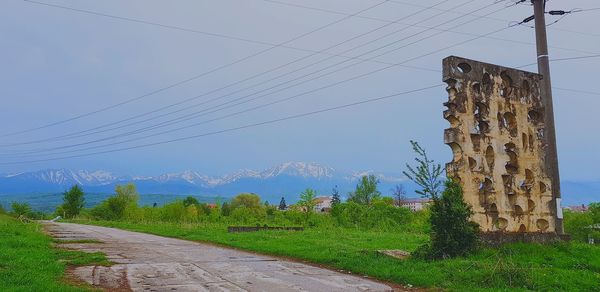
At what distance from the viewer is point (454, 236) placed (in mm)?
11875

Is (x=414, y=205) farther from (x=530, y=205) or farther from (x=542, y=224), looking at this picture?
(x=530, y=205)

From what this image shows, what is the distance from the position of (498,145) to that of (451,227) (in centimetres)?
304

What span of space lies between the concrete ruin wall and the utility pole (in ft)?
0.67

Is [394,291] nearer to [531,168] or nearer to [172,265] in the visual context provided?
[172,265]

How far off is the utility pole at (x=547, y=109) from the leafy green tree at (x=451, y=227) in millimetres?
3734

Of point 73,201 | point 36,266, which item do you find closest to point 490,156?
point 36,266

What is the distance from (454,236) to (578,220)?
37.3 meters

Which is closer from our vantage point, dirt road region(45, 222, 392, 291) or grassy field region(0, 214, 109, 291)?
grassy field region(0, 214, 109, 291)

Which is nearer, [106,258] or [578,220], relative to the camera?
[106,258]

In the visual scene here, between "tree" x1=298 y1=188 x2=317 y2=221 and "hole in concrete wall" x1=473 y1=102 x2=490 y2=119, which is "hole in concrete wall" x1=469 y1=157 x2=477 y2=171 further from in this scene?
"tree" x1=298 y1=188 x2=317 y2=221

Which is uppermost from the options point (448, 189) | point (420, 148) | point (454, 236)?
point (420, 148)

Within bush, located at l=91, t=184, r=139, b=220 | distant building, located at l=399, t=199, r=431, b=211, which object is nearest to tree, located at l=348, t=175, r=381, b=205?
distant building, located at l=399, t=199, r=431, b=211

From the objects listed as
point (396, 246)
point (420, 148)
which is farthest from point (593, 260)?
point (396, 246)

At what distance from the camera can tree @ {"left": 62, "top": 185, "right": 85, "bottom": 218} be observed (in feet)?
214
